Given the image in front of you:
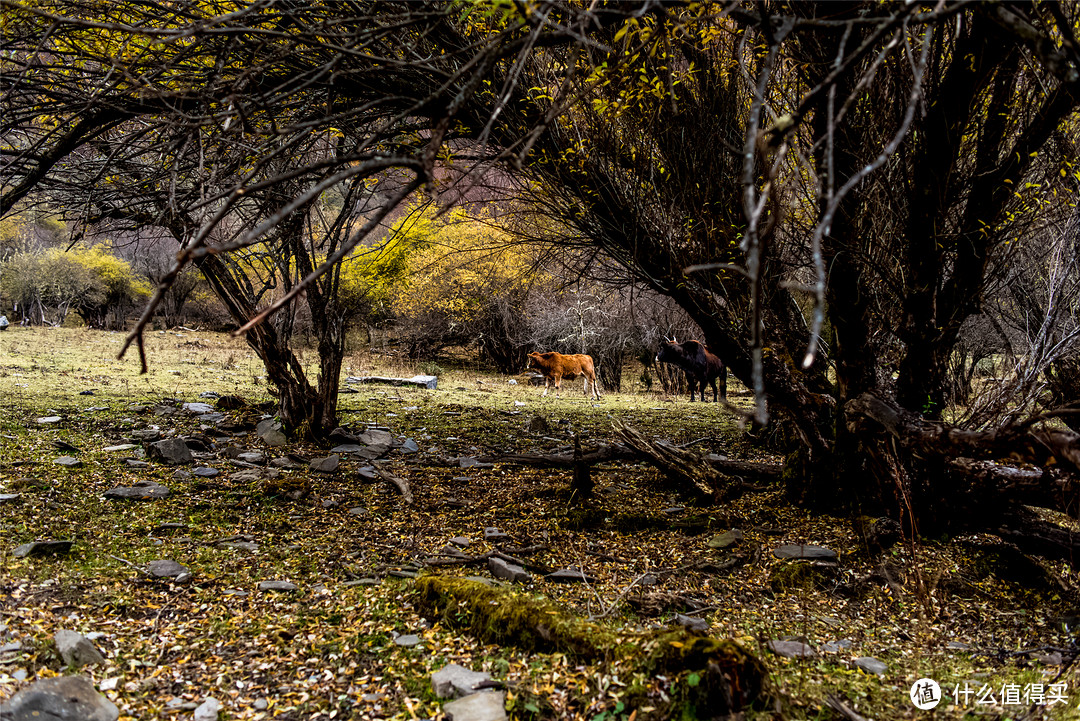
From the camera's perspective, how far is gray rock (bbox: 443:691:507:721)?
2.34m

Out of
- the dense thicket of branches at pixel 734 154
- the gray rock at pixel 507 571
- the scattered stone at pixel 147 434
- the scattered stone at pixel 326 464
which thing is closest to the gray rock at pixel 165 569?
the dense thicket of branches at pixel 734 154

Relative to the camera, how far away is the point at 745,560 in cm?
424

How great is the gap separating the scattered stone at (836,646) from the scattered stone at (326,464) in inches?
178

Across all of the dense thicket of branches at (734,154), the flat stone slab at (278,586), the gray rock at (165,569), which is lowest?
the flat stone slab at (278,586)

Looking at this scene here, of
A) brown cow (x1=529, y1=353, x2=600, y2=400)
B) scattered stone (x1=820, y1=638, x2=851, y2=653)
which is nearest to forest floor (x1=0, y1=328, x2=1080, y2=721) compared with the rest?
scattered stone (x1=820, y1=638, x2=851, y2=653)

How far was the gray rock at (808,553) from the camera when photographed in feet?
13.7

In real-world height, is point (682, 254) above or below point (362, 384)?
above

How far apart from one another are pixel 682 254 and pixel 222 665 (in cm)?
425

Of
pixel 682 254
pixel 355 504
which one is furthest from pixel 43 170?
pixel 682 254

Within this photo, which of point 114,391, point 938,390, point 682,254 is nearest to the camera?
point 938,390

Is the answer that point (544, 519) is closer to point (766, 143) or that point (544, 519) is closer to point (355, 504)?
point (355, 504)

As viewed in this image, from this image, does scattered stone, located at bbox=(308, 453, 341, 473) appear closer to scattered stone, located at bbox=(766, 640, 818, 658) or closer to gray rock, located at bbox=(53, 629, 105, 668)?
Result: gray rock, located at bbox=(53, 629, 105, 668)

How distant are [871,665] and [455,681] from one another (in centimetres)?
184

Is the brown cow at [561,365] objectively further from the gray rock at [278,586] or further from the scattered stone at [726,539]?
the gray rock at [278,586]
